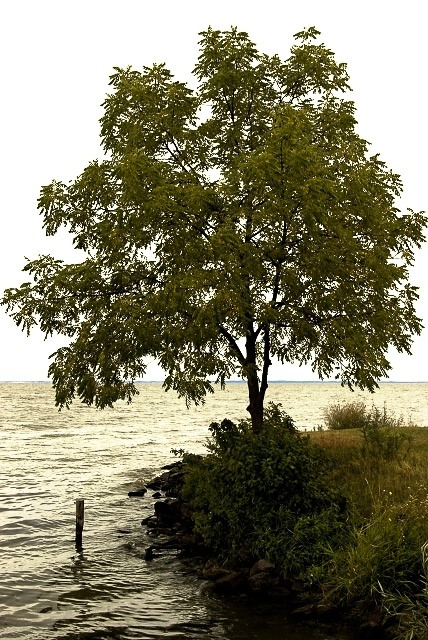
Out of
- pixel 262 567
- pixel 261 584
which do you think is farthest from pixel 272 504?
pixel 261 584

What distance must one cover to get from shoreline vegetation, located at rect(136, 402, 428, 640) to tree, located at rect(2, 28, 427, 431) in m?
3.05

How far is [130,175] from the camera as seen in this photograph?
17969mm

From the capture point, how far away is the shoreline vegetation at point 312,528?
13.5 m

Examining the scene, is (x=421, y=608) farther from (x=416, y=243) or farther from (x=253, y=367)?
(x=416, y=243)

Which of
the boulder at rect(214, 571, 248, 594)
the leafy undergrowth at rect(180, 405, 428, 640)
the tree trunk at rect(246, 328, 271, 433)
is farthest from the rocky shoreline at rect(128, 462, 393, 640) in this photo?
the tree trunk at rect(246, 328, 271, 433)

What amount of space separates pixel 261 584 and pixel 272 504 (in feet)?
7.35

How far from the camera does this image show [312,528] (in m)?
15.6

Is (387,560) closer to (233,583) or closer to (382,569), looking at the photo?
(382,569)

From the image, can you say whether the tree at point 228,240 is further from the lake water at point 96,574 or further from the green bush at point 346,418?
the green bush at point 346,418

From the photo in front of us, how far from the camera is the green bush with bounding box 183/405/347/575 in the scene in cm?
1565

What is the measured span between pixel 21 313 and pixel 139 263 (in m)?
4.15

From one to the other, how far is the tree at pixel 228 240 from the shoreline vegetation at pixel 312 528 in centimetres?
305

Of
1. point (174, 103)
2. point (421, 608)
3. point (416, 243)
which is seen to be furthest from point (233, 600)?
point (174, 103)

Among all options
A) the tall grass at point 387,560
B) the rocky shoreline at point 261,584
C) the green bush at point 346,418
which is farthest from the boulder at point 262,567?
the green bush at point 346,418
